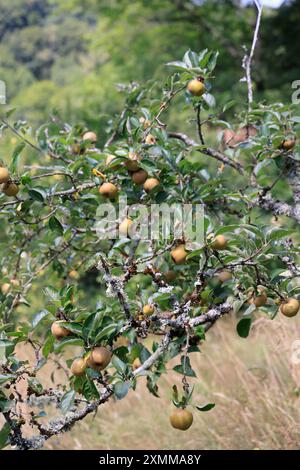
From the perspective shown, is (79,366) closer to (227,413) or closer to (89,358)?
(89,358)

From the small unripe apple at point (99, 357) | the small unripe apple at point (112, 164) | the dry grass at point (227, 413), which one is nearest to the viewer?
the small unripe apple at point (99, 357)

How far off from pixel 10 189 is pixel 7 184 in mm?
13

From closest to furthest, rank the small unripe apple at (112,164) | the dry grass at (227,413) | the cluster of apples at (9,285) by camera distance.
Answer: the small unripe apple at (112,164) → the cluster of apples at (9,285) → the dry grass at (227,413)

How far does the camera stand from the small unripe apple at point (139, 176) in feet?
3.76

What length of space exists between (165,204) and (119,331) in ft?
1.15

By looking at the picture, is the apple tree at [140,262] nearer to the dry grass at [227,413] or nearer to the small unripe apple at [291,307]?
the small unripe apple at [291,307]

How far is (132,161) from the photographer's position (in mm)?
1115

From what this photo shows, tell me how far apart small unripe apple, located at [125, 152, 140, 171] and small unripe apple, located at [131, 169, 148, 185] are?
0.06ft

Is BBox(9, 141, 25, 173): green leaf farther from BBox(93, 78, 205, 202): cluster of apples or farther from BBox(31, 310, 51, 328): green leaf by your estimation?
BBox(31, 310, 51, 328): green leaf

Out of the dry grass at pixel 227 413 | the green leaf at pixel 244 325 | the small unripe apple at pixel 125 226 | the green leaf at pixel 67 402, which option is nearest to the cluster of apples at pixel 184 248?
the small unripe apple at pixel 125 226

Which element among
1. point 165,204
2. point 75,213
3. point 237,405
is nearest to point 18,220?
point 75,213

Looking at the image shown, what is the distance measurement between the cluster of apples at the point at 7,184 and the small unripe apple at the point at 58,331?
1.03 ft

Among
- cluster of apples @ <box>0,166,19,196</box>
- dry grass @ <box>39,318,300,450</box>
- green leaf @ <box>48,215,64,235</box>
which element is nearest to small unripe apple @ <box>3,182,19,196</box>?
cluster of apples @ <box>0,166,19,196</box>

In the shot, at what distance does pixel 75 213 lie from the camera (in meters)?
1.32
